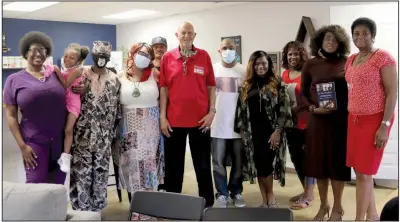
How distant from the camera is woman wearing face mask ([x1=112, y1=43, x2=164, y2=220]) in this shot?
279 cm

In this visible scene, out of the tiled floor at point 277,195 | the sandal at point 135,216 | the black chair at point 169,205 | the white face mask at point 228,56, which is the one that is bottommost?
the tiled floor at point 277,195

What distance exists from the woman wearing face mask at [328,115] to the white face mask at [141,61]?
1140 millimetres

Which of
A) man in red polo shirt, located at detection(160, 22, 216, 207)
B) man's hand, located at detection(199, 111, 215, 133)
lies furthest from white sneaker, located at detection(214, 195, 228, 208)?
man's hand, located at detection(199, 111, 215, 133)

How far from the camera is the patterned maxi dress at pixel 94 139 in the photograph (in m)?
2.73

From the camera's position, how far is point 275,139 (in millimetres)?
3016

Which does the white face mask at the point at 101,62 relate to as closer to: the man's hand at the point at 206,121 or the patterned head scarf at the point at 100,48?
the patterned head scarf at the point at 100,48

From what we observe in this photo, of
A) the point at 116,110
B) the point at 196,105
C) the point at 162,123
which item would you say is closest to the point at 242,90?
the point at 196,105

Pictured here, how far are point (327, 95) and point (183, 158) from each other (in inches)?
45.1

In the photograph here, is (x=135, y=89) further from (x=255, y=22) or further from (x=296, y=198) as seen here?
(x=255, y=22)

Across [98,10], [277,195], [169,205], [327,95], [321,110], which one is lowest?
[277,195]

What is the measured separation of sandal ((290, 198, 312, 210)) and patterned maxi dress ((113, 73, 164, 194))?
119 cm

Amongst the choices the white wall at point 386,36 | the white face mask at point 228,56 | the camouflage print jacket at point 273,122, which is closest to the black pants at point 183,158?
the camouflage print jacket at point 273,122

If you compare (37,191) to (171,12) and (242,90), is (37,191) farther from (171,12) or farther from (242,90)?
(171,12)

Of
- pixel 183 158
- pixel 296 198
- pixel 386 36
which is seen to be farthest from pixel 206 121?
pixel 386 36
